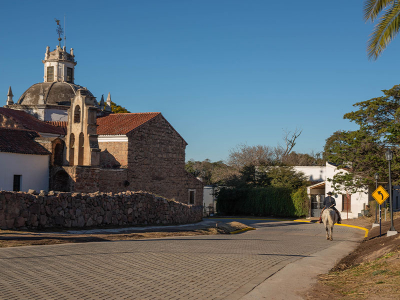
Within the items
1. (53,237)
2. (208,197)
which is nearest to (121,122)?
(208,197)

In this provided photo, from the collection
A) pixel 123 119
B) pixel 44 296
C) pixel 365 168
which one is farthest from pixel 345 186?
pixel 44 296

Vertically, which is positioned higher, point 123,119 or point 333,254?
point 123,119

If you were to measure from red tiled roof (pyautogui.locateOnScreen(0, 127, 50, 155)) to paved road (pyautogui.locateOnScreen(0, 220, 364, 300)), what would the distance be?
17.9 meters

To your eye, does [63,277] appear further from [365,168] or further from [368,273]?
[365,168]

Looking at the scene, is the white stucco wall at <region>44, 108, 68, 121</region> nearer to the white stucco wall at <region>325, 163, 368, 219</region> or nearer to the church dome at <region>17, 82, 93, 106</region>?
the church dome at <region>17, 82, 93, 106</region>

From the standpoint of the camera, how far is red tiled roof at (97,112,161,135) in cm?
3841

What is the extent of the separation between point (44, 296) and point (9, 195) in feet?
43.3

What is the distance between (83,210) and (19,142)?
12.0 m

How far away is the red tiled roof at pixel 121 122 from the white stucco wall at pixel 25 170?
659 cm

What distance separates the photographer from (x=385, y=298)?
7828 mm

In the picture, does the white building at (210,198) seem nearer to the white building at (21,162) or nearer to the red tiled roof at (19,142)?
the white building at (21,162)

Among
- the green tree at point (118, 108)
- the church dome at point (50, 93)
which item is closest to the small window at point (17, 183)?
the church dome at point (50, 93)

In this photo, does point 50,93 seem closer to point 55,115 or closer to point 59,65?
point 55,115

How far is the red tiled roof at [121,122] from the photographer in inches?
1512
